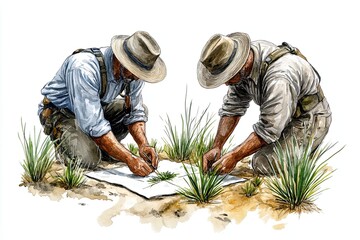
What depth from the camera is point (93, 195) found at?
192 inches

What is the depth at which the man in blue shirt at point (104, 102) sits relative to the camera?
501cm

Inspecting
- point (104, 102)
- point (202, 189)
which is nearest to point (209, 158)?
point (202, 189)

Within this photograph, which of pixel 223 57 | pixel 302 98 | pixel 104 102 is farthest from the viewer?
pixel 104 102

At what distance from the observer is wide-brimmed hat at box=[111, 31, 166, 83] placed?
4973mm

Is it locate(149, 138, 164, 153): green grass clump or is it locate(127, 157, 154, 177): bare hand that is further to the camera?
locate(149, 138, 164, 153): green grass clump

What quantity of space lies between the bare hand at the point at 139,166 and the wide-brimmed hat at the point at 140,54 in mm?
688

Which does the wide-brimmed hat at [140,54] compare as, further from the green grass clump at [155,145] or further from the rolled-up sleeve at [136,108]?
the green grass clump at [155,145]

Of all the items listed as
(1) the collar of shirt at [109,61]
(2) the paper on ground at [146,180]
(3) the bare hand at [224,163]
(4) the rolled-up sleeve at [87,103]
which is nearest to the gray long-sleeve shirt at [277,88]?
(3) the bare hand at [224,163]

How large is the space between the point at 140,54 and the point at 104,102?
768 millimetres

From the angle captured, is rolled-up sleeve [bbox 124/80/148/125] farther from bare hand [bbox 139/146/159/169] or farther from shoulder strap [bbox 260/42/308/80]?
shoulder strap [bbox 260/42/308/80]

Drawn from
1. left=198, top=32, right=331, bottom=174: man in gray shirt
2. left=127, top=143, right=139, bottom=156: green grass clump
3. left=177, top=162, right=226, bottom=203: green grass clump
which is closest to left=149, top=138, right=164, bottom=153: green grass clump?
left=127, top=143, right=139, bottom=156: green grass clump

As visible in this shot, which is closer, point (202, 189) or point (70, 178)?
A: point (202, 189)

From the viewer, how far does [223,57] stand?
4.85m

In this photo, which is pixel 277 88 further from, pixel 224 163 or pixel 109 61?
pixel 109 61
